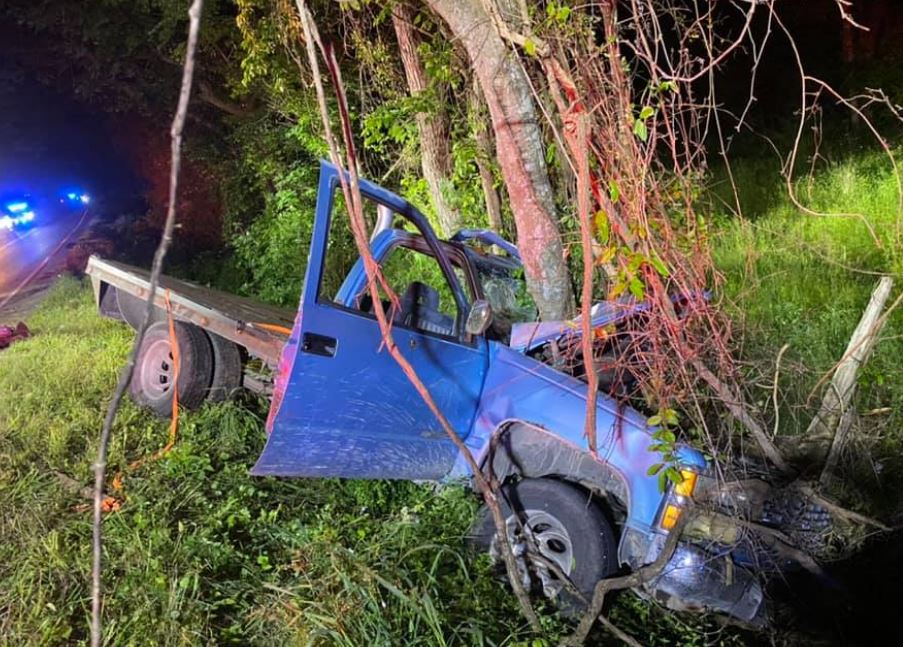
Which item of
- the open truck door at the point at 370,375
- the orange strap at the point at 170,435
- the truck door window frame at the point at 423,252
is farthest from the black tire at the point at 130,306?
the open truck door at the point at 370,375

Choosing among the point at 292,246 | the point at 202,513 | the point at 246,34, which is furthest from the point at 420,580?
the point at 292,246

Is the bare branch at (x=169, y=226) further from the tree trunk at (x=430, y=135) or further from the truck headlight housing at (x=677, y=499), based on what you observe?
the tree trunk at (x=430, y=135)

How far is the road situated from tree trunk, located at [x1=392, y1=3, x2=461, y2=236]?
750 centimetres

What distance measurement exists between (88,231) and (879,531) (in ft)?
70.7

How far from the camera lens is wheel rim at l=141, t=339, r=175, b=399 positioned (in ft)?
16.7

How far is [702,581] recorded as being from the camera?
A: 10.7 ft

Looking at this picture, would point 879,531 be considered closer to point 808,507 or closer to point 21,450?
point 808,507

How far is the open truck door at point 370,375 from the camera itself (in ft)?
10.7

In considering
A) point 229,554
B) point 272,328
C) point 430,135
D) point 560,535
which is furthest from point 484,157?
point 229,554

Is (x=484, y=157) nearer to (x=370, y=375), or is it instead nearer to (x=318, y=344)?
(x=370, y=375)

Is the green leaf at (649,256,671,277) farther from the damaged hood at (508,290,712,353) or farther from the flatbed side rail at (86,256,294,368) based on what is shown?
the flatbed side rail at (86,256,294,368)

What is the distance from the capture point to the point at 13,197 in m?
20.5

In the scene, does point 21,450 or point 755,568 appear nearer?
point 755,568

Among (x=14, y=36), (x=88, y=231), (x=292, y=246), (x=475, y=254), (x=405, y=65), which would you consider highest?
(x=14, y=36)
